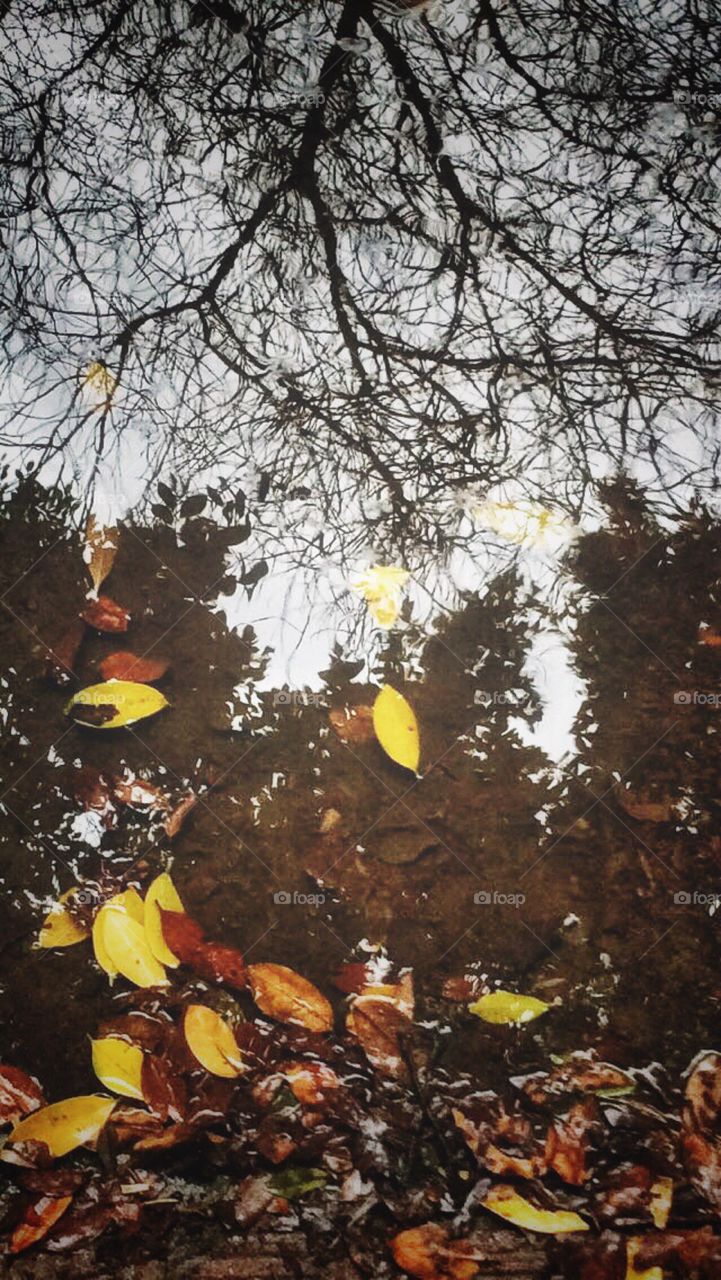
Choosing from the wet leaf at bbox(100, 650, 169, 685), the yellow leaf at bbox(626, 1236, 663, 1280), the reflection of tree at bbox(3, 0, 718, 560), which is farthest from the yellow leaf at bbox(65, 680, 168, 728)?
the yellow leaf at bbox(626, 1236, 663, 1280)

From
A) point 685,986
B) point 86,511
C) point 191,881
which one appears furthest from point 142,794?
point 685,986

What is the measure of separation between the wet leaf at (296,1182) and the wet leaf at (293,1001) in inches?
5.8

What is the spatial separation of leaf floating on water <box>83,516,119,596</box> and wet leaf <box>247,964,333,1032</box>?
520mm

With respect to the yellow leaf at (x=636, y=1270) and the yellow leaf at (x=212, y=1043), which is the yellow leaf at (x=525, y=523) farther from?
the yellow leaf at (x=636, y=1270)

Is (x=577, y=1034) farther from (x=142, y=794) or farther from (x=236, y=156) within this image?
Answer: (x=236, y=156)

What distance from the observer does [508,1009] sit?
0.92m

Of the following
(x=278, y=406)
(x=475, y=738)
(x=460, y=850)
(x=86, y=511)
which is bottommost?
(x=460, y=850)

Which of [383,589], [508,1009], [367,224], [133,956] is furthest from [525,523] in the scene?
[133,956]

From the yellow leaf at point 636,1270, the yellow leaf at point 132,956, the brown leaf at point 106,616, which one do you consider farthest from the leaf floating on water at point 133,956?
the yellow leaf at point 636,1270

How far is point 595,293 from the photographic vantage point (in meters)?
1.07

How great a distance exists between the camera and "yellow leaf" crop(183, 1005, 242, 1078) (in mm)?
919

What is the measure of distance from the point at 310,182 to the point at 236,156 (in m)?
0.11

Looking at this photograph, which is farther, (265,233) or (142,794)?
(265,233)

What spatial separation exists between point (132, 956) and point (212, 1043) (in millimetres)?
Answer: 136
